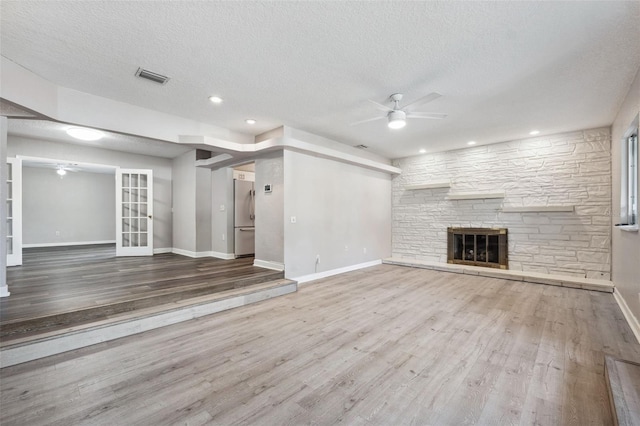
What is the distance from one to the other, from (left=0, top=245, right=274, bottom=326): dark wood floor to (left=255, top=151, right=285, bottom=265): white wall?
37 centimetres

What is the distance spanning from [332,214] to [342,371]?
3.76m

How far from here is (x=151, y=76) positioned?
3176 millimetres

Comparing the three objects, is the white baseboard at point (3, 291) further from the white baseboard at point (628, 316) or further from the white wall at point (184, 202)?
the white baseboard at point (628, 316)

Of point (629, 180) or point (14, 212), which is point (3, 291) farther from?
point (629, 180)

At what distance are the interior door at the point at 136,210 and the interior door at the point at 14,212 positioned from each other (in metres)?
1.67

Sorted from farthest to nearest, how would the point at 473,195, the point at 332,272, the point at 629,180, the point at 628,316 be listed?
1. the point at 473,195
2. the point at 332,272
3. the point at 629,180
4. the point at 628,316

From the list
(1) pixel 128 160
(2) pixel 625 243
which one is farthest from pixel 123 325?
(2) pixel 625 243

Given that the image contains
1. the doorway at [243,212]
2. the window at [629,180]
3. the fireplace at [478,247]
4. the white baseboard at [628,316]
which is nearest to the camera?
the white baseboard at [628,316]

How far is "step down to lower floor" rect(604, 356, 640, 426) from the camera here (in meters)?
1.56

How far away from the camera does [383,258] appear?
7.21 meters

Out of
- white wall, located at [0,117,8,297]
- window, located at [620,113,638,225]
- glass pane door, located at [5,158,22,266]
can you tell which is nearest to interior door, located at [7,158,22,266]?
glass pane door, located at [5,158,22,266]

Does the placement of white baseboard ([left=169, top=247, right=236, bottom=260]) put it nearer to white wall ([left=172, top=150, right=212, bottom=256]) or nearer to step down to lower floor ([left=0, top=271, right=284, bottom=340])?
white wall ([left=172, top=150, right=212, bottom=256])

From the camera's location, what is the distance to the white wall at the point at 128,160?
236 inches

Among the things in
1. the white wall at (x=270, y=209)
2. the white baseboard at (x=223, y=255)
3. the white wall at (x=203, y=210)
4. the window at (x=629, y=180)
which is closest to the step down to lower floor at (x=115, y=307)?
the white wall at (x=270, y=209)
